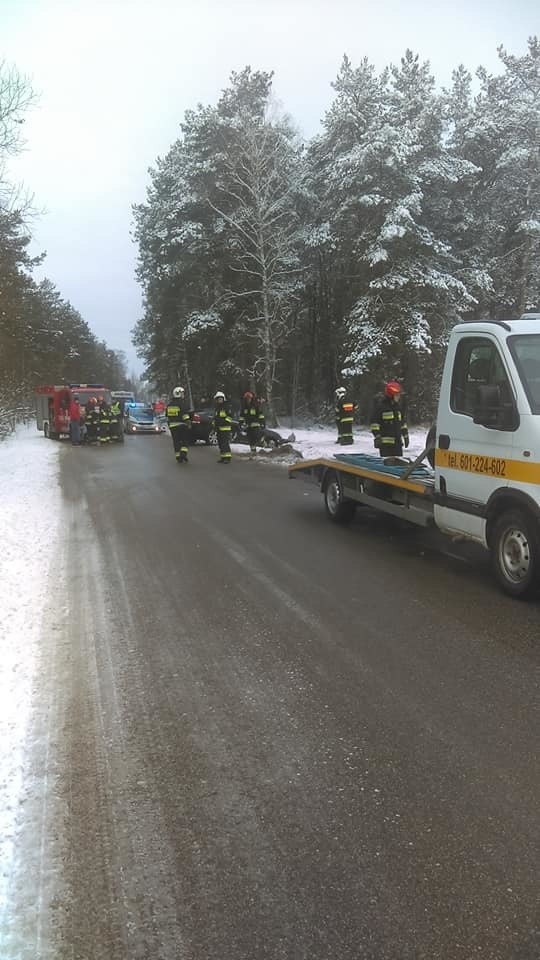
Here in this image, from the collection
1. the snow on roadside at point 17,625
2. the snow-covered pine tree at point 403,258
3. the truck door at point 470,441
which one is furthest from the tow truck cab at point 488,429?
the snow-covered pine tree at point 403,258

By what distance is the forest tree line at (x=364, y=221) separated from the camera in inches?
1094

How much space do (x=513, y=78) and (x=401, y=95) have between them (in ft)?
16.4

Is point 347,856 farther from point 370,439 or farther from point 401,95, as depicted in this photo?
point 401,95

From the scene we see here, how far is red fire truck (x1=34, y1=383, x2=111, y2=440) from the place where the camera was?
30.4 meters

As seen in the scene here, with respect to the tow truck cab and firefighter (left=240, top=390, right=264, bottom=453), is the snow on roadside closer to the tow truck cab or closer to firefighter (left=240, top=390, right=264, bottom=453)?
the tow truck cab

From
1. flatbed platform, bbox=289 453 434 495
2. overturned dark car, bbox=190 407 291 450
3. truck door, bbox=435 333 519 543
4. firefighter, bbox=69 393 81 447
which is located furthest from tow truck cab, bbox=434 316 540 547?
firefighter, bbox=69 393 81 447

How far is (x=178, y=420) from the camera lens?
58.9 feet

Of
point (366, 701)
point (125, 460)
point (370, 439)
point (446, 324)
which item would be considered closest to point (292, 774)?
point (366, 701)

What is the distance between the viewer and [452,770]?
3215 mm

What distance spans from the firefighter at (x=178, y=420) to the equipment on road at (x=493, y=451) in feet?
37.3

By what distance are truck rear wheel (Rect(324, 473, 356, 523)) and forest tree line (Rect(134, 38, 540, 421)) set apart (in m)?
18.8

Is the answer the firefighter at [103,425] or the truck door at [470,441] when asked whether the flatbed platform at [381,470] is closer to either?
the truck door at [470,441]

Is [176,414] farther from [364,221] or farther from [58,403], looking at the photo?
[364,221]

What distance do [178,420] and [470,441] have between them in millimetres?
12562
